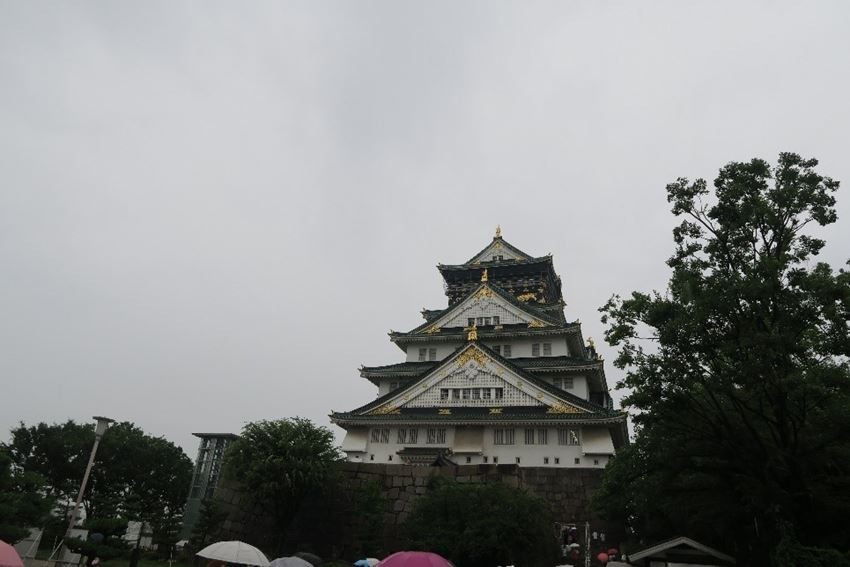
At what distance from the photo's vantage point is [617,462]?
20359 mm

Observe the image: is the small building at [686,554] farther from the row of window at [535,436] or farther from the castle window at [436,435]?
the castle window at [436,435]

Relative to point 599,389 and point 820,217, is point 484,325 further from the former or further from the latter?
point 820,217

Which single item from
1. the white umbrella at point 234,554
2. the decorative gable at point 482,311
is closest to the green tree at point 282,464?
the white umbrella at point 234,554

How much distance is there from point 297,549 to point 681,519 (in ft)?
53.4

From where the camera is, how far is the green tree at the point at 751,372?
13.7m

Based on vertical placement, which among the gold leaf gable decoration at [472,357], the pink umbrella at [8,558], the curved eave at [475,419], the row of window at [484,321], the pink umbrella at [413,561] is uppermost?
the row of window at [484,321]

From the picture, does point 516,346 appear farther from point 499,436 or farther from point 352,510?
point 352,510

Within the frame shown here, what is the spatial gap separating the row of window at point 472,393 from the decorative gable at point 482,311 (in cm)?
738

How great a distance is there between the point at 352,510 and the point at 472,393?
12.7 m

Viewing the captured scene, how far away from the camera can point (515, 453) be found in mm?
34000

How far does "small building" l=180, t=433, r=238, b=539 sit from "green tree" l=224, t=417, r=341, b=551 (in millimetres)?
8957

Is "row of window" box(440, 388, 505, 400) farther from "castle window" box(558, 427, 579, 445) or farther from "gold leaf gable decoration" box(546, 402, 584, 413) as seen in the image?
"castle window" box(558, 427, 579, 445)

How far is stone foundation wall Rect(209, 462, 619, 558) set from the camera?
25.0 meters

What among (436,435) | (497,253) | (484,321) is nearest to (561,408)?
(436,435)
